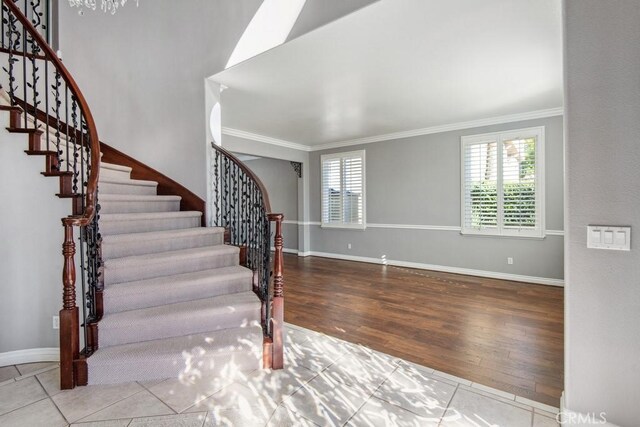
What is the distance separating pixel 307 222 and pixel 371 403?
5.55 m

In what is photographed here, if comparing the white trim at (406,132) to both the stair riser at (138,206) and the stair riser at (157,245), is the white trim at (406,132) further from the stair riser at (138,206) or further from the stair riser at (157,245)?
the stair riser at (157,245)

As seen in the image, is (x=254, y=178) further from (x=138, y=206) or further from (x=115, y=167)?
(x=115, y=167)

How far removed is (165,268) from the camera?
265 cm

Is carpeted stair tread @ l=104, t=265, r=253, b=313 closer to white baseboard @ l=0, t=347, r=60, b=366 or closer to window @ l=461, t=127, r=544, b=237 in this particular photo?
white baseboard @ l=0, t=347, r=60, b=366

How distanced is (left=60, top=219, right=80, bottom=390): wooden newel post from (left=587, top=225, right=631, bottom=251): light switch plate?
2.98m

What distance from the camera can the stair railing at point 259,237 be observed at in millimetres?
2277

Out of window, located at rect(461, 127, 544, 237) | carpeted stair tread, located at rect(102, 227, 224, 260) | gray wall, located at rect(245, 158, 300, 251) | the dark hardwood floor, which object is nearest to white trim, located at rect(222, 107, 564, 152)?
window, located at rect(461, 127, 544, 237)

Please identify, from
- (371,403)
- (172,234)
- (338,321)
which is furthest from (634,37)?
(172,234)

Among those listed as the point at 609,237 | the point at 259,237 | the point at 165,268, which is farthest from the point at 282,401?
the point at 609,237

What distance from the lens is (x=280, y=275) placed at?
7.74 ft

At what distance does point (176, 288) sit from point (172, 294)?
55mm

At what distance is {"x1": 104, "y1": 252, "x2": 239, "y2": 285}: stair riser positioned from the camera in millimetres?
2402

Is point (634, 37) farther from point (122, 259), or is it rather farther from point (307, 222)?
point (307, 222)

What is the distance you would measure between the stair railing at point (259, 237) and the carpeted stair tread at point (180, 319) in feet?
0.58
